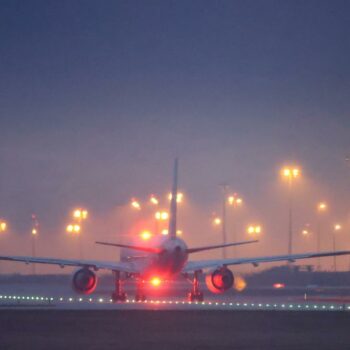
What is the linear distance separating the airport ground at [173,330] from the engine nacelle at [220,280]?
19240mm

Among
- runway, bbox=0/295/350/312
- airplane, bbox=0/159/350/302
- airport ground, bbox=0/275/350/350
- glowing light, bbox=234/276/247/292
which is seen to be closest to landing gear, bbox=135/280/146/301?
airplane, bbox=0/159/350/302

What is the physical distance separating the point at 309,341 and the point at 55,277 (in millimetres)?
82188

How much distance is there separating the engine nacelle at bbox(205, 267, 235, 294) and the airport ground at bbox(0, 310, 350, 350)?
19.2 m

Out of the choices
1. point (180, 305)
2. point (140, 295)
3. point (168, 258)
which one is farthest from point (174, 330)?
point (140, 295)

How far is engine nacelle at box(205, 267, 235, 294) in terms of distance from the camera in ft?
186

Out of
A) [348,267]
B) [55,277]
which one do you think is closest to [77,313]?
[55,277]

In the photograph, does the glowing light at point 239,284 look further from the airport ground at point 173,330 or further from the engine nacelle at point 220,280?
the airport ground at point 173,330

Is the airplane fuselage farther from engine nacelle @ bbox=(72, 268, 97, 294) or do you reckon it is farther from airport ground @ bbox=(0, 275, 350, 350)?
airport ground @ bbox=(0, 275, 350, 350)

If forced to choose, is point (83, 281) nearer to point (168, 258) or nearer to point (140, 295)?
point (140, 295)

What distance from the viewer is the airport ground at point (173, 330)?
23859 mm

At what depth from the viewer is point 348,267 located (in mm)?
111438

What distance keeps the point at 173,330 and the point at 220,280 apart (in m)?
28.6

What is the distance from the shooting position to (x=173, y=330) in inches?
1113

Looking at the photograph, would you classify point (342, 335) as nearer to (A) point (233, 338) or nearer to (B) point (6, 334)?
(A) point (233, 338)
